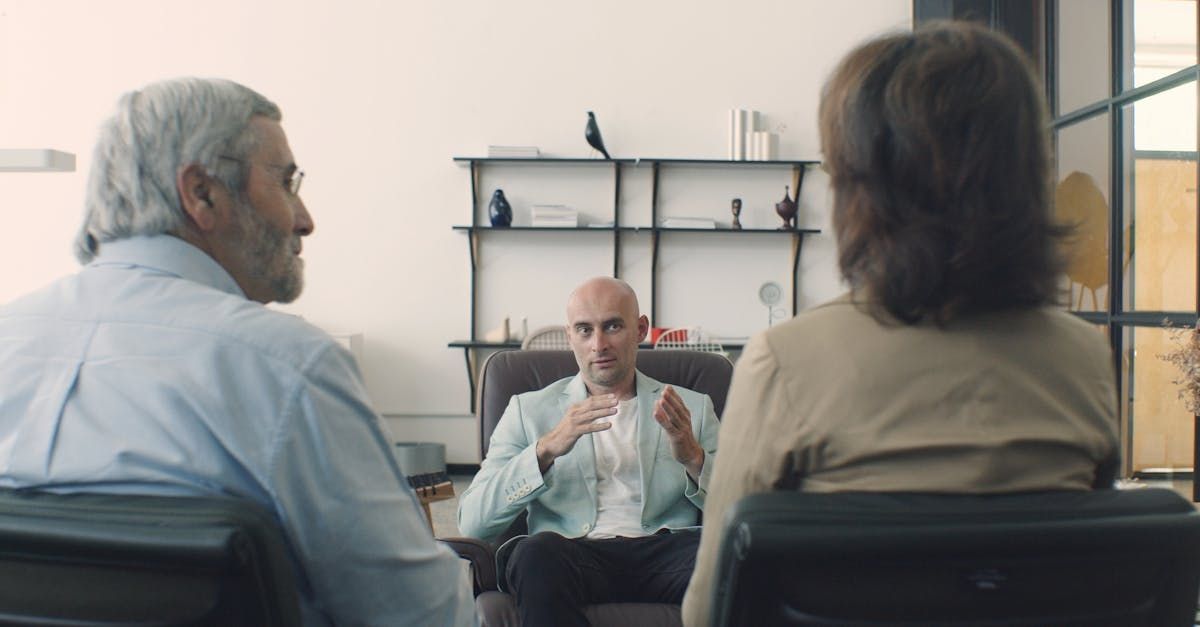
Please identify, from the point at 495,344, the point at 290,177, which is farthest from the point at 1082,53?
the point at 290,177

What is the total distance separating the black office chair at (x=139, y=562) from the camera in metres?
0.80

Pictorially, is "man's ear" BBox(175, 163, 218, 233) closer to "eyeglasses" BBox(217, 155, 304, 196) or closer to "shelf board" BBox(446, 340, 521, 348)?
"eyeglasses" BBox(217, 155, 304, 196)

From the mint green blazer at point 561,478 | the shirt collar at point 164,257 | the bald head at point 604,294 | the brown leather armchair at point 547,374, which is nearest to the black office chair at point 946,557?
the shirt collar at point 164,257

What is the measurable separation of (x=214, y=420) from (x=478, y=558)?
112cm

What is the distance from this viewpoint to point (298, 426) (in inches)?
39.2

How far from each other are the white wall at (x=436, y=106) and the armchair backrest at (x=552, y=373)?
114 inches

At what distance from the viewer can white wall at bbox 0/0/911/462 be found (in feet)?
18.2

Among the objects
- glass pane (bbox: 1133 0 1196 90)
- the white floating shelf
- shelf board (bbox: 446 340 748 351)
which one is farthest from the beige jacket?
shelf board (bbox: 446 340 748 351)

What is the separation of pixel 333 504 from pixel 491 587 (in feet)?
3.66

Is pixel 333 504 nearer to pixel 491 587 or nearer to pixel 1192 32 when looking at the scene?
pixel 491 587

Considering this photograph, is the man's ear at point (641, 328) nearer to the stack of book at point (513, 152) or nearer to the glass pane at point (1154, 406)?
the glass pane at point (1154, 406)

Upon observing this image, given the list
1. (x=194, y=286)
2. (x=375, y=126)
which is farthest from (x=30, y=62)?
(x=194, y=286)

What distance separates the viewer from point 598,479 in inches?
92.7

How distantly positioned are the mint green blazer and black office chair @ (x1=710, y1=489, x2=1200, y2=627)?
52.9 inches
